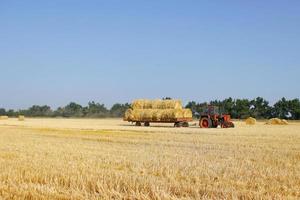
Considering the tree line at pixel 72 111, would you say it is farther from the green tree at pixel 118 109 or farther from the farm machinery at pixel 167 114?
the farm machinery at pixel 167 114

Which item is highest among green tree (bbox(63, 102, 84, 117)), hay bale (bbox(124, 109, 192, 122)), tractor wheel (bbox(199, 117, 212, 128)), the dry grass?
green tree (bbox(63, 102, 84, 117))

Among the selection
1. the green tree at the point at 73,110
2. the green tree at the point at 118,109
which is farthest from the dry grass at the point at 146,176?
the green tree at the point at 73,110

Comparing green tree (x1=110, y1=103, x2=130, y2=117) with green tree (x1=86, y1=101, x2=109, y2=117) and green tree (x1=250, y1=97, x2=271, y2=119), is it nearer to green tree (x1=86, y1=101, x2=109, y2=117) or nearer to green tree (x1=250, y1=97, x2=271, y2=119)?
green tree (x1=86, y1=101, x2=109, y2=117)

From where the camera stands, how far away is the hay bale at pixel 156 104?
3856 centimetres

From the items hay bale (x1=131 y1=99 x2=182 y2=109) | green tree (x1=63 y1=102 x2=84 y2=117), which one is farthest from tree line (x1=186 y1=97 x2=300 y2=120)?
green tree (x1=63 y1=102 x2=84 y2=117)

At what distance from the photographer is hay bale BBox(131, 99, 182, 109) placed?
38.6 meters

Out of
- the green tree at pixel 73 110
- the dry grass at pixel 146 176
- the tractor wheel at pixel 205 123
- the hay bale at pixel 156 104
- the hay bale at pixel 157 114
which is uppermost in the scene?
the green tree at pixel 73 110

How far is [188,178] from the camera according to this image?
9.09 metres

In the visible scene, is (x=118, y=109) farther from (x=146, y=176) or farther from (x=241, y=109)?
(x=146, y=176)

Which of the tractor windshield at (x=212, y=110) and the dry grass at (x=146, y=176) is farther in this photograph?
the tractor windshield at (x=212, y=110)

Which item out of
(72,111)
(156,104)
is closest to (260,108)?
(156,104)

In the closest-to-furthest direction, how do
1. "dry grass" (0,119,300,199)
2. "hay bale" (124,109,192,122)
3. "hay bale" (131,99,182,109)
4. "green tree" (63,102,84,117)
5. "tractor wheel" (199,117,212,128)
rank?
"dry grass" (0,119,300,199) → "tractor wheel" (199,117,212,128) → "hay bale" (124,109,192,122) → "hay bale" (131,99,182,109) → "green tree" (63,102,84,117)

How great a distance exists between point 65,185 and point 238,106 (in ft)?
196

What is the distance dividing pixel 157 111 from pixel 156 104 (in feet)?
3.52
